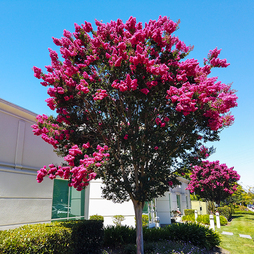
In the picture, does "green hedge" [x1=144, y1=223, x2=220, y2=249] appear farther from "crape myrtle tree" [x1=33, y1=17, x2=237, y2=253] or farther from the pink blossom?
the pink blossom

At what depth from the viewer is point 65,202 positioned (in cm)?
1009

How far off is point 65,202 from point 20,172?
2823mm

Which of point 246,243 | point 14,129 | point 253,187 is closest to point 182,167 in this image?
point 14,129

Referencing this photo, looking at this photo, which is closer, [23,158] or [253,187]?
[23,158]

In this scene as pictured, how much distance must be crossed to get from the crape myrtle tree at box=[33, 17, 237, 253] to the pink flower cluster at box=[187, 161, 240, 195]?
16648 millimetres

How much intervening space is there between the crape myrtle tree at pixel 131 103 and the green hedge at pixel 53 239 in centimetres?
142

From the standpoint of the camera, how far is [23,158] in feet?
28.3

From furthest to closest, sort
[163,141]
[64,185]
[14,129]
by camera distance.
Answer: [64,185] < [14,129] < [163,141]

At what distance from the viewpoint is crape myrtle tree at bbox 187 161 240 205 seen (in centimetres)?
2245

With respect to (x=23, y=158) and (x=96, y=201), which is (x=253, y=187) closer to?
(x=96, y=201)

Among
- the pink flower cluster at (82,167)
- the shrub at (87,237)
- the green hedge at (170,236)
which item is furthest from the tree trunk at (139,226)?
the green hedge at (170,236)

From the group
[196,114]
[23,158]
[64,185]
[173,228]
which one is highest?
[196,114]

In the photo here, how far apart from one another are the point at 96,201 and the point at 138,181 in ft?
20.4

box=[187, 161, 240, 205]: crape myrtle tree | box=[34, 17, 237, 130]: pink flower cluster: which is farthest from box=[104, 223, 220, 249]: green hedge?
box=[187, 161, 240, 205]: crape myrtle tree
